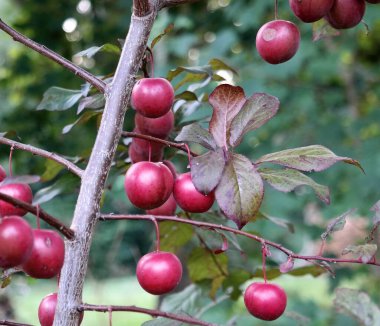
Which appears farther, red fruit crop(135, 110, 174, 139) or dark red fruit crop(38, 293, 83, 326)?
red fruit crop(135, 110, 174, 139)

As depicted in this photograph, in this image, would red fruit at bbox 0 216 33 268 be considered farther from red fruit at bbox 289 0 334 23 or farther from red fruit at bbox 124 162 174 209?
red fruit at bbox 289 0 334 23

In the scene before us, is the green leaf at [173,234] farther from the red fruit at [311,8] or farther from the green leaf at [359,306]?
the red fruit at [311,8]

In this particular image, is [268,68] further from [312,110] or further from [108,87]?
[108,87]

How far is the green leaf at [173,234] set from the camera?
1.13m

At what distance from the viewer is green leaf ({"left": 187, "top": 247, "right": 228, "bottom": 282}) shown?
1125mm

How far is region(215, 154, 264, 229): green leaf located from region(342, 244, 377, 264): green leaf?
15 centimetres

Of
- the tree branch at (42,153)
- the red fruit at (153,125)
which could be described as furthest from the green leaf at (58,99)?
the tree branch at (42,153)

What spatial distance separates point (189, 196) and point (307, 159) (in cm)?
15

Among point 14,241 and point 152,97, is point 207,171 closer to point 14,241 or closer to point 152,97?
point 152,97

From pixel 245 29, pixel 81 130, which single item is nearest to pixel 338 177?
pixel 245 29

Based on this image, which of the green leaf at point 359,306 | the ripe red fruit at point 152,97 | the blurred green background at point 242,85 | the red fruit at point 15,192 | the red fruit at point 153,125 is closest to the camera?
the red fruit at point 15,192

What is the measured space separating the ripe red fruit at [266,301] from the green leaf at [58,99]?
0.45 m

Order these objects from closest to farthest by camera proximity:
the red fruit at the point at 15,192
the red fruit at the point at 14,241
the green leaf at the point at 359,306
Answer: the red fruit at the point at 14,241 < the red fruit at the point at 15,192 < the green leaf at the point at 359,306

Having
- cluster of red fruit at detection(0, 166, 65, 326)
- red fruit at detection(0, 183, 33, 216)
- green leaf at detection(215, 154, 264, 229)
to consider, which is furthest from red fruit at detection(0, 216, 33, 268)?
green leaf at detection(215, 154, 264, 229)
